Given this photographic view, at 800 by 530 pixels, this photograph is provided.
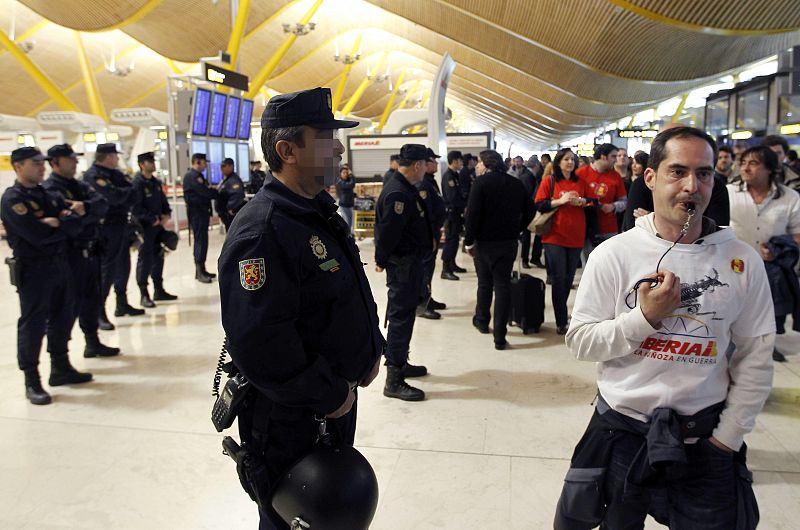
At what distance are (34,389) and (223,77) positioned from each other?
10.9 meters

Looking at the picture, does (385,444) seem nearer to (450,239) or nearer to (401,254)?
(401,254)

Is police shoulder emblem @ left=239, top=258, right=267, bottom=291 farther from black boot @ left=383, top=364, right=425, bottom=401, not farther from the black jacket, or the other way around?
black boot @ left=383, top=364, right=425, bottom=401

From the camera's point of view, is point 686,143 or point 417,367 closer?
point 686,143

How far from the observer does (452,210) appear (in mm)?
10531

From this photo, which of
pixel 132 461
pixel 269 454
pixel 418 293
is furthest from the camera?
pixel 418 293

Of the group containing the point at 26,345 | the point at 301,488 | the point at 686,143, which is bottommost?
the point at 26,345

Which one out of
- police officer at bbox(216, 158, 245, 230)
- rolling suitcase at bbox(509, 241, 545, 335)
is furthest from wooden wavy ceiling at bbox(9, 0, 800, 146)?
rolling suitcase at bbox(509, 241, 545, 335)

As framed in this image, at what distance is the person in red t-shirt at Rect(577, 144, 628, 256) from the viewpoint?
629 cm

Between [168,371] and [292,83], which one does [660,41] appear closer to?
[168,371]

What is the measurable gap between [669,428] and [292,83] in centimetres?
4249

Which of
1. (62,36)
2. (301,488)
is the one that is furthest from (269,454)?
(62,36)

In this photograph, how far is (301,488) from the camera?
176 cm

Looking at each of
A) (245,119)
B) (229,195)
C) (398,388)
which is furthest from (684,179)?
(245,119)

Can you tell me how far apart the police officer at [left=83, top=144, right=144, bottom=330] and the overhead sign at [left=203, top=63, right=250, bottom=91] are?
7294 mm
